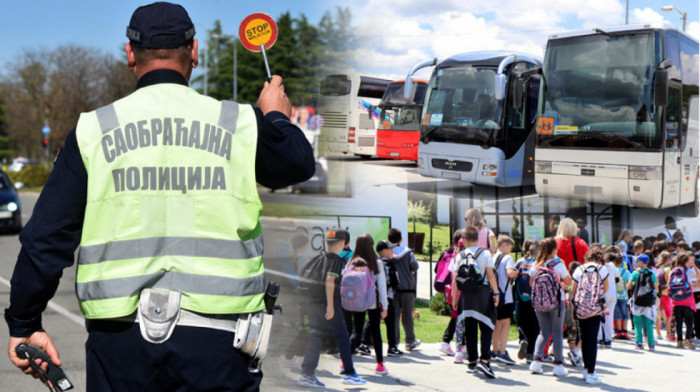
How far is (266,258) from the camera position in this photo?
41.5ft

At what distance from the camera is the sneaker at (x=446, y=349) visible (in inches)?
173

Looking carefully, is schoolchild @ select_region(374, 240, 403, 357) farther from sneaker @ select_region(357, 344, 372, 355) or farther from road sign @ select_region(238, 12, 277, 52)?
road sign @ select_region(238, 12, 277, 52)

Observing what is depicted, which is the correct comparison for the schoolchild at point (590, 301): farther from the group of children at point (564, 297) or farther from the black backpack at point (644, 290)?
the black backpack at point (644, 290)

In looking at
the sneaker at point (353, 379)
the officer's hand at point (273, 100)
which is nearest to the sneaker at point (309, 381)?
the sneaker at point (353, 379)

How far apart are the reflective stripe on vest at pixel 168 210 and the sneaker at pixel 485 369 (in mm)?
2324

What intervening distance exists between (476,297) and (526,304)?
511mm

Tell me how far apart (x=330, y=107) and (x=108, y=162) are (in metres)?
1.78

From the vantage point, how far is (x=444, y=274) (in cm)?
419

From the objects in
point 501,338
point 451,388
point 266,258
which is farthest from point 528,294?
point 266,258

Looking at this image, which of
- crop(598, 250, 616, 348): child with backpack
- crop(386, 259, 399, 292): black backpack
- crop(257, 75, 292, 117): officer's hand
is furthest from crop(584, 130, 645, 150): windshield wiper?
crop(257, 75, 292, 117): officer's hand

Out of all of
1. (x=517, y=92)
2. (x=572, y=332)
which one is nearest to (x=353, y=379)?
(x=572, y=332)

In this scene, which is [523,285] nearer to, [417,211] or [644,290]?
[644,290]

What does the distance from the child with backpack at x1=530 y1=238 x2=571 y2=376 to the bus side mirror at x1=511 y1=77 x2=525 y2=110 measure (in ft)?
2.21

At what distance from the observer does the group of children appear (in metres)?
4.05
